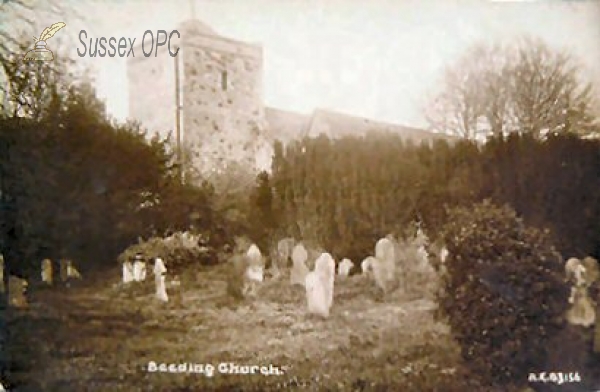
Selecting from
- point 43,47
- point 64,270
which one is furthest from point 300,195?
point 43,47

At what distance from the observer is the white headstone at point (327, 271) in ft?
7.90

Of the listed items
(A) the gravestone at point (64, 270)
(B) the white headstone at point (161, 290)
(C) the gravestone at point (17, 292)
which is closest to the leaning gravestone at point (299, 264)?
(B) the white headstone at point (161, 290)

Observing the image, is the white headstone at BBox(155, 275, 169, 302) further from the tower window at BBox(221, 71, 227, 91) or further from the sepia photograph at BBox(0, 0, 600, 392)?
the tower window at BBox(221, 71, 227, 91)

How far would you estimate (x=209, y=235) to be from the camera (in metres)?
2.48

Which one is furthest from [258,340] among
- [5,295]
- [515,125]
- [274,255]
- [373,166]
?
[515,125]

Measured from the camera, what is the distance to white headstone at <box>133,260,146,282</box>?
2.51 m

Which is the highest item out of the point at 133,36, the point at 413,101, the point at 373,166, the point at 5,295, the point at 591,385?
the point at 133,36

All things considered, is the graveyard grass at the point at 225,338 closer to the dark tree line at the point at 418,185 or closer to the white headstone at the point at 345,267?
the white headstone at the point at 345,267

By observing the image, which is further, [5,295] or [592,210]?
[5,295]

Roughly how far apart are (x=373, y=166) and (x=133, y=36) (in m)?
0.84

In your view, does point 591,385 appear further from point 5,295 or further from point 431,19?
point 5,295

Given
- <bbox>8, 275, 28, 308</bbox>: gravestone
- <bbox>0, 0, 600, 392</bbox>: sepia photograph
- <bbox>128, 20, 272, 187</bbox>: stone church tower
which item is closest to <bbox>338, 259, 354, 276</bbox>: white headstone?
<bbox>0, 0, 600, 392</bbox>: sepia photograph

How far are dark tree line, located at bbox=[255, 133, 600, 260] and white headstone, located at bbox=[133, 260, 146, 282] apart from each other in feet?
1.31
